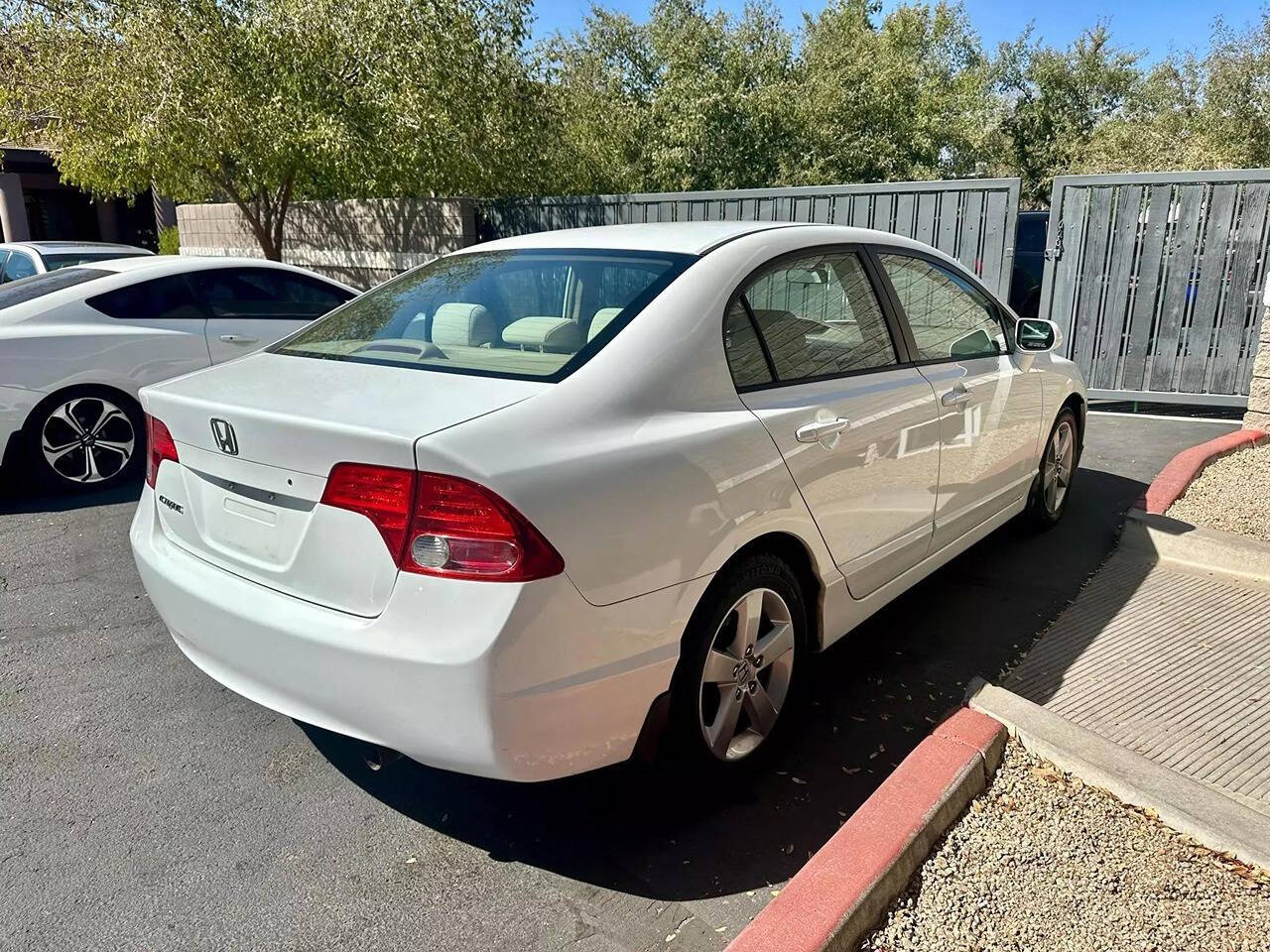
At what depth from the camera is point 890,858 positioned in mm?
2320

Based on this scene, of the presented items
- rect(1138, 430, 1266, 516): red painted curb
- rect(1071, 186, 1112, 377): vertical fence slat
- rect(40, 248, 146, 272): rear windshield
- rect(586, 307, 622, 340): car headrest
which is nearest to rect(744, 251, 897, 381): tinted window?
rect(586, 307, 622, 340): car headrest

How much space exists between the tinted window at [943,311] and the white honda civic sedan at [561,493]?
116mm

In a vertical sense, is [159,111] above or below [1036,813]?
above

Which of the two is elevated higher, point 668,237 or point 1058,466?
point 668,237

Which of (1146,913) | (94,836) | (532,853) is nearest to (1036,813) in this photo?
(1146,913)

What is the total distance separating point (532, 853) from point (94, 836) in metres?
1.27

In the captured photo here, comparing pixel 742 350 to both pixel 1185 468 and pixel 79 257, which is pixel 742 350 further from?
pixel 79 257

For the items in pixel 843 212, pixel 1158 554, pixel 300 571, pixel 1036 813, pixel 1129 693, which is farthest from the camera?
pixel 843 212

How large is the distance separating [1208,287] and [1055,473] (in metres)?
4.35

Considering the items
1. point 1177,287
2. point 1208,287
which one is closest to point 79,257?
point 1177,287

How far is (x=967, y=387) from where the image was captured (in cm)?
393

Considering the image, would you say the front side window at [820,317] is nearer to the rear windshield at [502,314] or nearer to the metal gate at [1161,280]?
the rear windshield at [502,314]

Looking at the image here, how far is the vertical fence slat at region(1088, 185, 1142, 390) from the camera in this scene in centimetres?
837

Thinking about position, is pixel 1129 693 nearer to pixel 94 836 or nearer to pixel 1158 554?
pixel 1158 554
